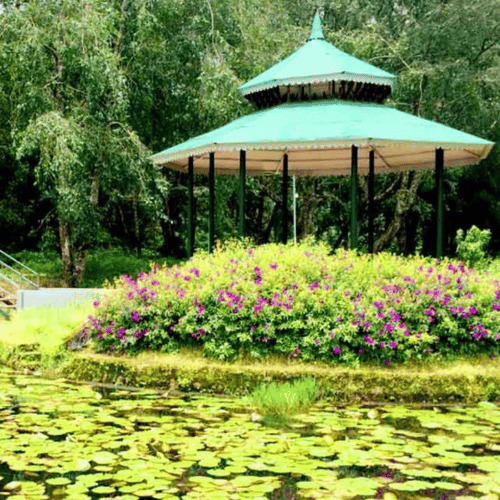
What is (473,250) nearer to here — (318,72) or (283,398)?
(318,72)

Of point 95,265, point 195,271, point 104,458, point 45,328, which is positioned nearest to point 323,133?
point 195,271

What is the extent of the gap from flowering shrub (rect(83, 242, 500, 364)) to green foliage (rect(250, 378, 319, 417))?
1.00 meters

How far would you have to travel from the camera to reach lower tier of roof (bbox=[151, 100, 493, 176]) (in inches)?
475

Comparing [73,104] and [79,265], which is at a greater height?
[73,104]

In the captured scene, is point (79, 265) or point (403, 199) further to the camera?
point (403, 199)

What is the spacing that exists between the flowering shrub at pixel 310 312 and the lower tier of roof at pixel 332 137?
2725mm

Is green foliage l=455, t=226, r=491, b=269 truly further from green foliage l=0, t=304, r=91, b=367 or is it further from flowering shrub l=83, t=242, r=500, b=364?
green foliage l=0, t=304, r=91, b=367

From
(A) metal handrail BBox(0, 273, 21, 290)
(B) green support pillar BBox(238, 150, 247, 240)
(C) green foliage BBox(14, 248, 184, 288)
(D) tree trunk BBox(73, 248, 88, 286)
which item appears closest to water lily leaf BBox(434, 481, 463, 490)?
(B) green support pillar BBox(238, 150, 247, 240)

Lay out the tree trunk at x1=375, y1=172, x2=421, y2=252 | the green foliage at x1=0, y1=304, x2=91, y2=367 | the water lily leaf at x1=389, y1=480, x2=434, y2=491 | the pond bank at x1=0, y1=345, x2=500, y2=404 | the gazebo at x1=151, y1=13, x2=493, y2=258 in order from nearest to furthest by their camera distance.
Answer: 1. the water lily leaf at x1=389, y1=480, x2=434, y2=491
2. the pond bank at x1=0, y1=345, x2=500, y2=404
3. the green foliage at x1=0, y1=304, x2=91, y2=367
4. the gazebo at x1=151, y1=13, x2=493, y2=258
5. the tree trunk at x1=375, y1=172, x2=421, y2=252

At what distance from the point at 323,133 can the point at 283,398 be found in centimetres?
593

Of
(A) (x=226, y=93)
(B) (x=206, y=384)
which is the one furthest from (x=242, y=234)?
(A) (x=226, y=93)

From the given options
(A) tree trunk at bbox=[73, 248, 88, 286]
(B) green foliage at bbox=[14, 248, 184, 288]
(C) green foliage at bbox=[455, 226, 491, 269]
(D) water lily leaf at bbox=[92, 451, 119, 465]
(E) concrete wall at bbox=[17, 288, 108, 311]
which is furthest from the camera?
(B) green foliage at bbox=[14, 248, 184, 288]

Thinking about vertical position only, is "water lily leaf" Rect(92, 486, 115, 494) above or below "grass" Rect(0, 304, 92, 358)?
below

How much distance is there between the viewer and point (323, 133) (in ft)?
40.3
